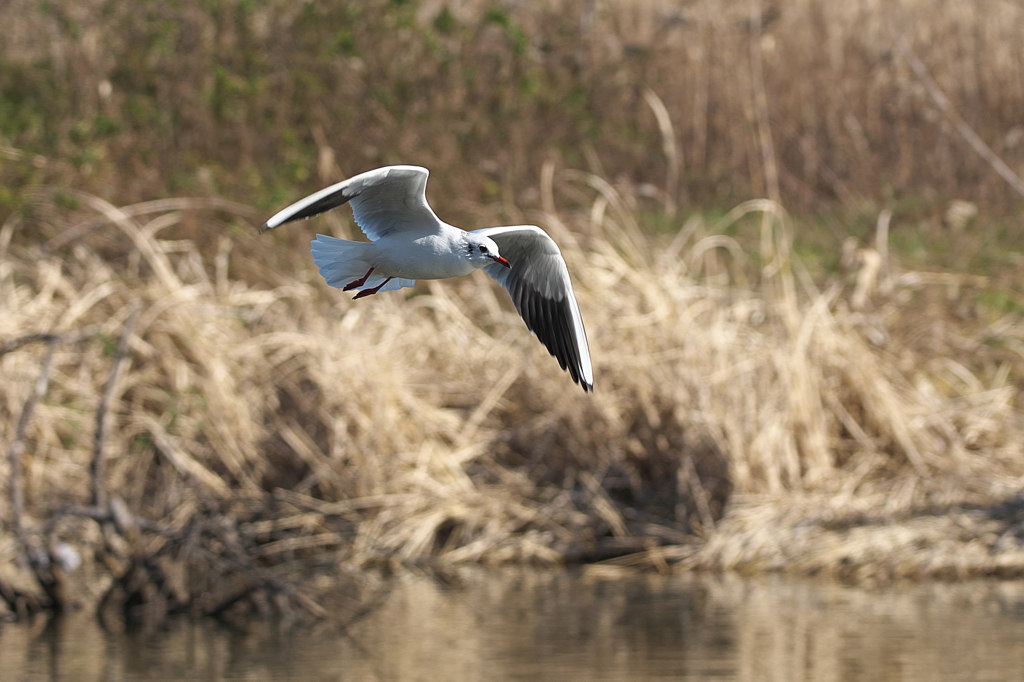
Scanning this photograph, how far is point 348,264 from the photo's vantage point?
380 cm

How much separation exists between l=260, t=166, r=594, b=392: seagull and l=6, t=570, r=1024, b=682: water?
4.43 ft

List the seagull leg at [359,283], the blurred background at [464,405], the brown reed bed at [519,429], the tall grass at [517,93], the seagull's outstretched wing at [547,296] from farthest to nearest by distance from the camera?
the tall grass at [517,93] < the brown reed bed at [519,429] < the blurred background at [464,405] < the seagull's outstretched wing at [547,296] < the seagull leg at [359,283]

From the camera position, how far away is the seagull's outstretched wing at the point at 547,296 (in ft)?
13.6

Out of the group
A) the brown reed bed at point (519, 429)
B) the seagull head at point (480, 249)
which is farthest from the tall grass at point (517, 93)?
the seagull head at point (480, 249)

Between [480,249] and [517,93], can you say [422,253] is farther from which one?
[517,93]

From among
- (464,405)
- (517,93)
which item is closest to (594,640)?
(464,405)

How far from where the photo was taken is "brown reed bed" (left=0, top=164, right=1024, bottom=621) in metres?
6.57

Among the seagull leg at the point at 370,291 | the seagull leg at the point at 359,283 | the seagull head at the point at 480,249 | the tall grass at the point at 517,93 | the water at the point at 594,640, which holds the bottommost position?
the water at the point at 594,640

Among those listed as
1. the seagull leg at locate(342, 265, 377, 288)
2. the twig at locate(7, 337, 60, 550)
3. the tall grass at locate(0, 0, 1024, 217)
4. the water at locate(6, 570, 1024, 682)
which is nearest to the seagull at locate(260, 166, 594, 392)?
the seagull leg at locate(342, 265, 377, 288)

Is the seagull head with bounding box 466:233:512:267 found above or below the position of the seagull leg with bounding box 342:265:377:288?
above

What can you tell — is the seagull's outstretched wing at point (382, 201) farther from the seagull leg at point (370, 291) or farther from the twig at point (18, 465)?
Result: the twig at point (18, 465)

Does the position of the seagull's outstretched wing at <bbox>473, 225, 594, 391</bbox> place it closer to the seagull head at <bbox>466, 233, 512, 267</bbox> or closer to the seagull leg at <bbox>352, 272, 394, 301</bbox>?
the seagull leg at <bbox>352, 272, 394, 301</bbox>

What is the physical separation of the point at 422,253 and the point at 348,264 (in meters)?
0.33

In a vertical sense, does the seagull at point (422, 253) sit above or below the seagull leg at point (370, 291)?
above
